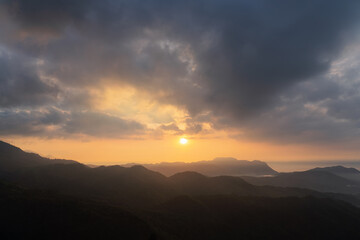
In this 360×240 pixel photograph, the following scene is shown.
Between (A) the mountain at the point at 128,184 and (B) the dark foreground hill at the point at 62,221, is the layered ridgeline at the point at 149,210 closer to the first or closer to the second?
(B) the dark foreground hill at the point at 62,221

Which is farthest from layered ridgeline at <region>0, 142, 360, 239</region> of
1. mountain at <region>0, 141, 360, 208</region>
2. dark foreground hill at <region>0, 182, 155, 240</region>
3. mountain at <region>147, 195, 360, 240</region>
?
mountain at <region>0, 141, 360, 208</region>

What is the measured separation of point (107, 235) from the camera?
47.7 metres

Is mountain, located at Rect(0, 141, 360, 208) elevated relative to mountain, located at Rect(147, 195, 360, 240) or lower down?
elevated

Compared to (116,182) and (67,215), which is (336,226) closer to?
(67,215)

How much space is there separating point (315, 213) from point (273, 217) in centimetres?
2423

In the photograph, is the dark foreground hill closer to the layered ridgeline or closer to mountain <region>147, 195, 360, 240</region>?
the layered ridgeline

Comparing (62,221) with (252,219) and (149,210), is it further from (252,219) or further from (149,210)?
(252,219)

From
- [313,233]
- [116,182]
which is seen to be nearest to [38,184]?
[116,182]

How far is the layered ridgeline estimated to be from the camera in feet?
166

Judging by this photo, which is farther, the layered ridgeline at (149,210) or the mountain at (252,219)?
the mountain at (252,219)

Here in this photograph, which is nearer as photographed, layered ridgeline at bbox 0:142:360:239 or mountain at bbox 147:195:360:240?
layered ridgeline at bbox 0:142:360:239

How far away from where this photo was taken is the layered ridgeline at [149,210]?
166ft

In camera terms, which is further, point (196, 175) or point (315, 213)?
point (196, 175)

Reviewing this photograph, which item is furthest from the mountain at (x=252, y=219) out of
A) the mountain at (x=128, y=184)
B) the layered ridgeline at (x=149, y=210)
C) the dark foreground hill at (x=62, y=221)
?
the mountain at (x=128, y=184)
